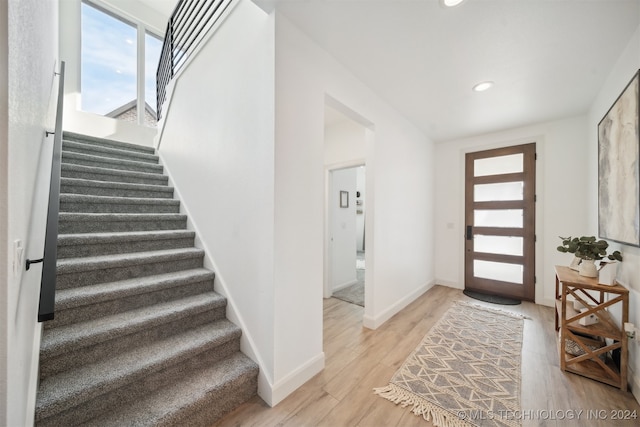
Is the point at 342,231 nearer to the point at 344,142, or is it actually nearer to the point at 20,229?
the point at 344,142

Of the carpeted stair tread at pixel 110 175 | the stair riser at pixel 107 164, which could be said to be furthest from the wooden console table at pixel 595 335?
the stair riser at pixel 107 164

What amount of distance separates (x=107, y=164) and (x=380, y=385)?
12.2 feet

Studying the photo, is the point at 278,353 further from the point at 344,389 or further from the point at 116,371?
the point at 116,371

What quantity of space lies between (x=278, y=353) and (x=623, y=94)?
3.26m

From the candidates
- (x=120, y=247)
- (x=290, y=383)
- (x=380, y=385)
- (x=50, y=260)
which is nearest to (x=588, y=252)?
(x=380, y=385)

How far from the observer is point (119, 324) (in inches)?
59.9

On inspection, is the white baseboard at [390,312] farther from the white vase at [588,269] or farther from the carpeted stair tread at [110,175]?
the carpeted stair tread at [110,175]

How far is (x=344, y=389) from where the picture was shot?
177cm

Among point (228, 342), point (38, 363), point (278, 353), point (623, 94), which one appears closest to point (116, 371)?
point (38, 363)

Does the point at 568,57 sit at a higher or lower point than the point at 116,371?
higher

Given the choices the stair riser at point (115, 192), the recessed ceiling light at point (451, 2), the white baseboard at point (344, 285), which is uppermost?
the recessed ceiling light at point (451, 2)

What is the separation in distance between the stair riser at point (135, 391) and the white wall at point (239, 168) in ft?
0.86

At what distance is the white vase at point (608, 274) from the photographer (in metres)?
1.85

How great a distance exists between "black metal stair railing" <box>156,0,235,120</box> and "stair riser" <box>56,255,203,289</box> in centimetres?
231
